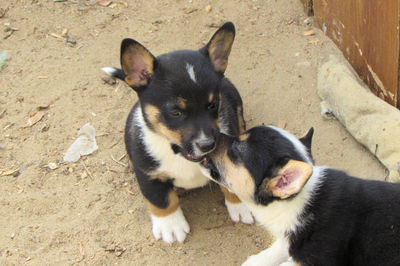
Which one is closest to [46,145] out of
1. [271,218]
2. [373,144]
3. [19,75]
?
[19,75]

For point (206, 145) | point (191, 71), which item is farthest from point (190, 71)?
point (206, 145)

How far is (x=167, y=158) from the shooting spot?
14.4 feet

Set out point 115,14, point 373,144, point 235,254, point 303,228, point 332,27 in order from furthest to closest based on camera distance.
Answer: point 115,14 → point 332,27 → point 373,144 → point 235,254 → point 303,228

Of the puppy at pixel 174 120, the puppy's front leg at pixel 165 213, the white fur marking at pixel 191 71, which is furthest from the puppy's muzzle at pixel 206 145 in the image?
the puppy's front leg at pixel 165 213

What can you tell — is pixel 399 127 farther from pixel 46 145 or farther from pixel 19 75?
pixel 19 75

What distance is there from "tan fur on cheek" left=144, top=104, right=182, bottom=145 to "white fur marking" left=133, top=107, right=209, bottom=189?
0.17 metres

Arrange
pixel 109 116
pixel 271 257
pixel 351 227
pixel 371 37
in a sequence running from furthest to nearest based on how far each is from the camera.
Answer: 1. pixel 109 116
2. pixel 371 37
3. pixel 271 257
4. pixel 351 227

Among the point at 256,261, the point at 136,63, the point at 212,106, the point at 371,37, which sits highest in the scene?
the point at 136,63

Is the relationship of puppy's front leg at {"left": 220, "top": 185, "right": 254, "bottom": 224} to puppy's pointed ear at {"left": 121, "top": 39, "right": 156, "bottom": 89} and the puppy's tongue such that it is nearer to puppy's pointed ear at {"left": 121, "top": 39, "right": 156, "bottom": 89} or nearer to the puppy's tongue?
the puppy's tongue

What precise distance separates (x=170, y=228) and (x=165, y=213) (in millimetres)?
146

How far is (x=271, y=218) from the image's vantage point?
3877 millimetres

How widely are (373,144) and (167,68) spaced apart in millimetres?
2320

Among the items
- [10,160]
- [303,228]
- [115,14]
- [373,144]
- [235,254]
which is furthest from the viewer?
[115,14]

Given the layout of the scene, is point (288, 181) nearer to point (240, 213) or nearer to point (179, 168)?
point (179, 168)
